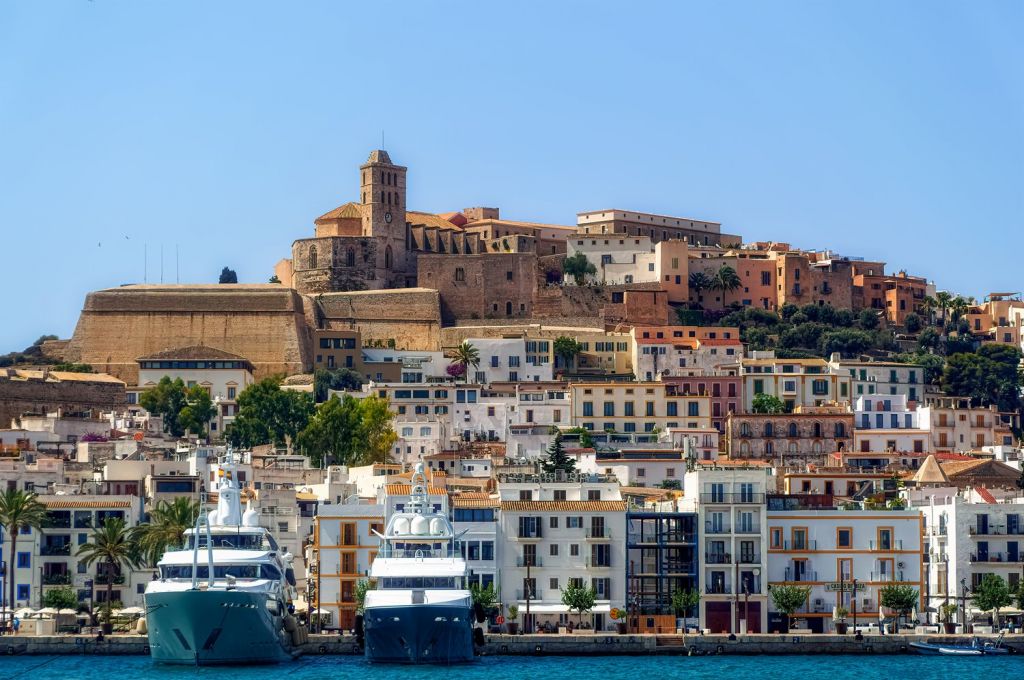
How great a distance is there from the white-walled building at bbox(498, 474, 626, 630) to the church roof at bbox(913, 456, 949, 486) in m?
18.3

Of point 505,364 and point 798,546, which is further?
point 505,364

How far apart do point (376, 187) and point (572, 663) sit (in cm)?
9295

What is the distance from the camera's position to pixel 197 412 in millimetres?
126875

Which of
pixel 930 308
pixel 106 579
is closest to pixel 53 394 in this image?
pixel 106 579

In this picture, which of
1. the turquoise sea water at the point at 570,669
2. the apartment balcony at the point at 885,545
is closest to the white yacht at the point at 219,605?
the turquoise sea water at the point at 570,669

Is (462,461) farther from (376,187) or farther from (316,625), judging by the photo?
(376,187)

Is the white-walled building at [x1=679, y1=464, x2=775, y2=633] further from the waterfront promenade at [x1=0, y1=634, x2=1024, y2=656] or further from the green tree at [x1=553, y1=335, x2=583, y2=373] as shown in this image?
the green tree at [x1=553, y1=335, x2=583, y2=373]

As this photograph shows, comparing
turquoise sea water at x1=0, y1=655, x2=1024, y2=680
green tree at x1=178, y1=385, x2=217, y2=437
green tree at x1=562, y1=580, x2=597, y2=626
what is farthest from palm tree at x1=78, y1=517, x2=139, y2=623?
green tree at x1=178, y1=385, x2=217, y2=437

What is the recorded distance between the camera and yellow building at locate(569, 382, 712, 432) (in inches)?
4702

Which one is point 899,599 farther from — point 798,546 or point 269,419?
point 269,419

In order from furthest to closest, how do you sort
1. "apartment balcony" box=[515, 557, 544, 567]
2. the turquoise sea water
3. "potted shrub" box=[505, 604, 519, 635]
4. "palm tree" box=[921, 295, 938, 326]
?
1. "palm tree" box=[921, 295, 938, 326]
2. "apartment balcony" box=[515, 557, 544, 567]
3. "potted shrub" box=[505, 604, 519, 635]
4. the turquoise sea water

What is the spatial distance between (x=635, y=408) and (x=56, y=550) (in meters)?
42.5

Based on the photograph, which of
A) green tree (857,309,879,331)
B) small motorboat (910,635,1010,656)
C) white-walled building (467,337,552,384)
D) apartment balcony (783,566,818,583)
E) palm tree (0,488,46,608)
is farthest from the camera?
green tree (857,309,879,331)

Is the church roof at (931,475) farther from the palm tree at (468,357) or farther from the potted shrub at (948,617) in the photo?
the palm tree at (468,357)
